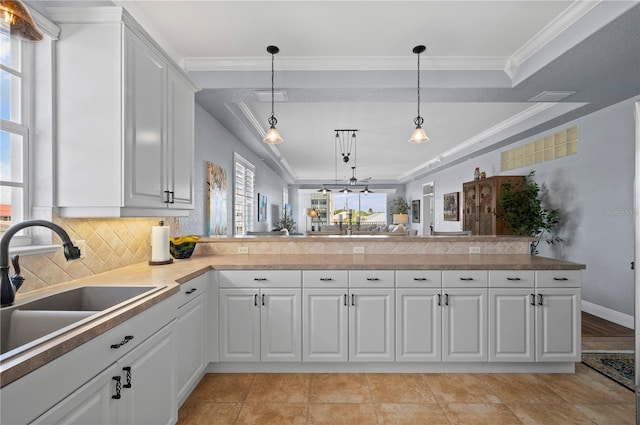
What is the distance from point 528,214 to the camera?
4.57m

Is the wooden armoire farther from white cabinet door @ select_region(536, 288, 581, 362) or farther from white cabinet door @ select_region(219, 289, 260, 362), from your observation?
white cabinet door @ select_region(219, 289, 260, 362)

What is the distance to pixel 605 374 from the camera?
2445mm

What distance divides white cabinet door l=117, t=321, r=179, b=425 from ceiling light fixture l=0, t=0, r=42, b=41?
4.31ft

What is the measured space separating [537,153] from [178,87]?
18.0ft

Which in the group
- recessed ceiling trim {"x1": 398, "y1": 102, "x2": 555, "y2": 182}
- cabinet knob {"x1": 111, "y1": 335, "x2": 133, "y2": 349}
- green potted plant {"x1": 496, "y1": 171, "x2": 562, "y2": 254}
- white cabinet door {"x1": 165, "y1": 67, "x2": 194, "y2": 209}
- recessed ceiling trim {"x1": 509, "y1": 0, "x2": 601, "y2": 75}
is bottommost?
cabinet knob {"x1": 111, "y1": 335, "x2": 133, "y2": 349}

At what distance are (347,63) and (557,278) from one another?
2623 millimetres

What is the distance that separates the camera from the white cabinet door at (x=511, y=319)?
7.82ft

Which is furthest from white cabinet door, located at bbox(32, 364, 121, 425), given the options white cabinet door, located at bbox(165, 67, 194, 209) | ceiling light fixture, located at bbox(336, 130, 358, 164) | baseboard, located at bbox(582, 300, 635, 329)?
ceiling light fixture, located at bbox(336, 130, 358, 164)

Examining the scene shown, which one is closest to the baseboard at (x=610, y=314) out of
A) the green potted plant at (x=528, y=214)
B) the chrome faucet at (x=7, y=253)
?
the green potted plant at (x=528, y=214)

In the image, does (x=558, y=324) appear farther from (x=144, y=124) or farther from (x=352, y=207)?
(x=352, y=207)

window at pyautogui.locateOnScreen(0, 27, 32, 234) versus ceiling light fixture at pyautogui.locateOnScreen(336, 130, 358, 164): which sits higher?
ceiling light fixture at pyautogui.locateOnScreen(336, 130, 358, 164)

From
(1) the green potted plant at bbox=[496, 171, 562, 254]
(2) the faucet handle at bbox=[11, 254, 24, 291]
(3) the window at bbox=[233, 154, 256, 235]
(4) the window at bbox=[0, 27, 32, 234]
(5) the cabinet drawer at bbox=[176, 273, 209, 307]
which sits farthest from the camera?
(3) the window at bbox=[233, 154, 256, 235]

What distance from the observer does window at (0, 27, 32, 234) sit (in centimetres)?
154

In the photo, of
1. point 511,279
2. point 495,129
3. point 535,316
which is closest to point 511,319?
point 535,316
